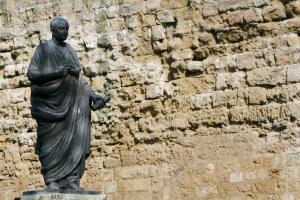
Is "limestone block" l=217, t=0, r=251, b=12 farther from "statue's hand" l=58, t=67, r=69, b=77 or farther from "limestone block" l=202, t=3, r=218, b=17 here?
"statue's hand" l=58, t=67, r=69, b=77

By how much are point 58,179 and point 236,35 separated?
3.64 metres

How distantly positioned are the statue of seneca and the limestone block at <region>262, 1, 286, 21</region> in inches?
122

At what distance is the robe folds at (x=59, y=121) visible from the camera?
846 centimetres

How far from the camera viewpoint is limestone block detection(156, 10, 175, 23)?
11695 mm

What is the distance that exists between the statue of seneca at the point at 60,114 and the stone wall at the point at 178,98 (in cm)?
270

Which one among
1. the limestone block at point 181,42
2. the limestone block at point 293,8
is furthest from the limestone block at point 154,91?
the limestone block at point 293,8

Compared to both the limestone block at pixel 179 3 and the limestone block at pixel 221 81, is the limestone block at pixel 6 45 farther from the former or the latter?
the limestone block at pixel 221 81

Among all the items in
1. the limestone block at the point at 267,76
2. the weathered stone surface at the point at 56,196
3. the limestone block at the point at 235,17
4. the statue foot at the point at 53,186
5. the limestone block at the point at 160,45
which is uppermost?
the limestone block at the point at 235,17

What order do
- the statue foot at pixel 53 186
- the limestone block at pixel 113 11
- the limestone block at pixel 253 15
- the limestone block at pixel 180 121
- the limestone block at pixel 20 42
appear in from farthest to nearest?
the limestone block at pixel 20 42 → the limestone block at pixel 113 11 → the limestone block at pixel 180 121 → the limestone block at pixel 253 15 → the statue foot at pixel 53 186

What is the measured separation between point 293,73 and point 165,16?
1.90 metres

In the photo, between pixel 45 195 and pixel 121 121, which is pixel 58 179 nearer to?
pixel 45 195

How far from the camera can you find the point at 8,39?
12820mm

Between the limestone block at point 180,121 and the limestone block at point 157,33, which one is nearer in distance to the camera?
the limestone block at point 180,121

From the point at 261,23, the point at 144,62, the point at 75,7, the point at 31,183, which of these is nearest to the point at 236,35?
the point at 261,23
